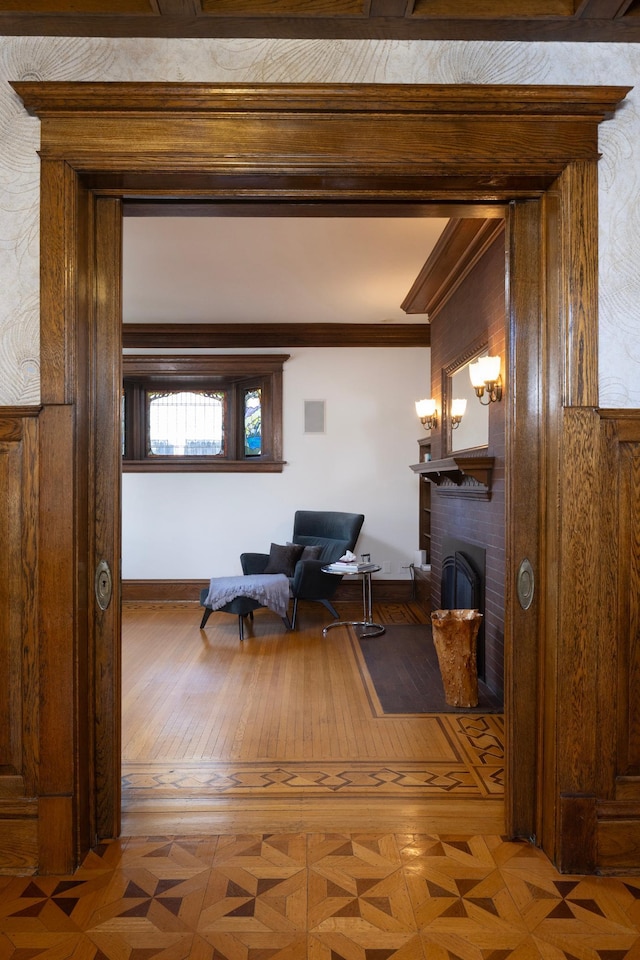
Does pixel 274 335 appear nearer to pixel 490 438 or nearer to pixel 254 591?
pixel 254 591

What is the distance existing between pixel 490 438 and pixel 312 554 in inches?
97.8

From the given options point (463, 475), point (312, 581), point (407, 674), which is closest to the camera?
point (407, 674)

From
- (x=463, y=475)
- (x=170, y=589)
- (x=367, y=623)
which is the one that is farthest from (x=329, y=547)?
(x=463, y=475)

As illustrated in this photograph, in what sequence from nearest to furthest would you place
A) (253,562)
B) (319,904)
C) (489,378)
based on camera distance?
1. (319,904)
2. (489,378)
3. (253,562)

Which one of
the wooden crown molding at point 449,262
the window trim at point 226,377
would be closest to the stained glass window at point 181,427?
the window trim at point 226,377

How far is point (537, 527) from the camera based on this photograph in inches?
90.4

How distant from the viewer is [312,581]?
593cm

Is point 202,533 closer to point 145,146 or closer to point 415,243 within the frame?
point 415,243

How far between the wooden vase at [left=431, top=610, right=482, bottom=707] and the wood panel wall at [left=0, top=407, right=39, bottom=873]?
7.71 ft

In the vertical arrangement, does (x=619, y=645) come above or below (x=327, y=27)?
below

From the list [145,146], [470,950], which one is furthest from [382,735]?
[145,146]

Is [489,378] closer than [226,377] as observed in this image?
Yes

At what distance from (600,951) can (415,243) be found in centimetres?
412

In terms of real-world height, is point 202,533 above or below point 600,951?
above
